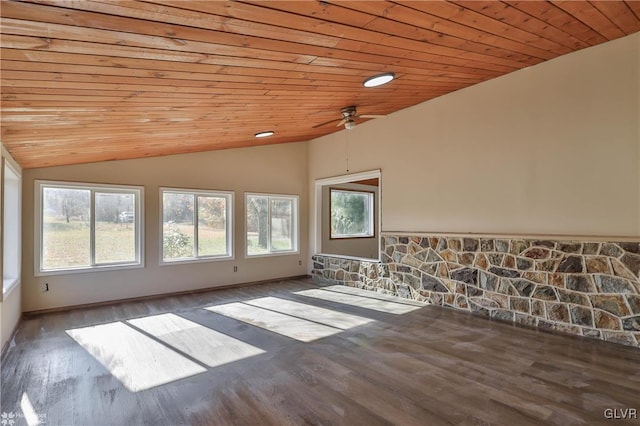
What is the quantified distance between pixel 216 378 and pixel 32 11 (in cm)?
276

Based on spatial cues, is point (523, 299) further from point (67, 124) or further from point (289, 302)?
point (67, 124)

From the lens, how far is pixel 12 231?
14.1ft

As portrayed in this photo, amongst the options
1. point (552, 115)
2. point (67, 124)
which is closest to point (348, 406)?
point (67, 124)

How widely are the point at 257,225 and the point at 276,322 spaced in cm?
308

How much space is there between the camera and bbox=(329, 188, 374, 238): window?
872cm

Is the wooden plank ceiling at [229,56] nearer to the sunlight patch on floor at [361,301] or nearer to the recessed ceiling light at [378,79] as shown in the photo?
the recessed ceiling light at [378,79]

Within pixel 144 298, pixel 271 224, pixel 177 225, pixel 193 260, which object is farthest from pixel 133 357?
pixel 271 224

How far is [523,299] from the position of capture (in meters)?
4.30

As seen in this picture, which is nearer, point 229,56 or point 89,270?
point 229,56

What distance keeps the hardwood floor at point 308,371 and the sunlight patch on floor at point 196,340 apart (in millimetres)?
21

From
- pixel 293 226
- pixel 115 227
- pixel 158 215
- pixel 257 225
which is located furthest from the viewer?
pixel 293 226

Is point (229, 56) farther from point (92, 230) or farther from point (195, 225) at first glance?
point (195, 225)

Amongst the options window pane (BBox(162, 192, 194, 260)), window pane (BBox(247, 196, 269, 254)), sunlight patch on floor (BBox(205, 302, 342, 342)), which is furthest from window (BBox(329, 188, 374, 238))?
sunlight patch on floor (BBox(205, 302, 342, 342))

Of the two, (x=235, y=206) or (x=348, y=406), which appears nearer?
(x=348, y=406)
